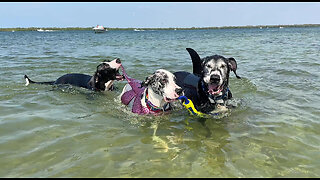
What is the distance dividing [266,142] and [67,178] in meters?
3.64

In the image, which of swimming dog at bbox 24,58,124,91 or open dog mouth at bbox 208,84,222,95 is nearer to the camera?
open dog mouth at bbox 208,84,222,95

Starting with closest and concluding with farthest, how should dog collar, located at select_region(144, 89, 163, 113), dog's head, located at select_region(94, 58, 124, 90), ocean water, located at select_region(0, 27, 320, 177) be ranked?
ocean water, located at select_region(0, 27, 320, 177) → dog collar, located at select_region(144, 89, 163, 113) → dog's head, located at select_region(94, 58, 124, 90)

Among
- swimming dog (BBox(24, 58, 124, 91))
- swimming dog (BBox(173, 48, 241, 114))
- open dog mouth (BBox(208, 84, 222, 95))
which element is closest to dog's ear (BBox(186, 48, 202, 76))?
swimming dog (BBox(173, 48, 241, 114))

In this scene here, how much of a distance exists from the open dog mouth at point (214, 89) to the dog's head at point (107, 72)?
3785mm

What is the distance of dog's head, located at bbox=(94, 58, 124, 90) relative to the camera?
347 inches

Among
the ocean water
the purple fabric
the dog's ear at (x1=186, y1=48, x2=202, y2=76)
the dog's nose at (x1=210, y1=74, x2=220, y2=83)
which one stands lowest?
the ocean water

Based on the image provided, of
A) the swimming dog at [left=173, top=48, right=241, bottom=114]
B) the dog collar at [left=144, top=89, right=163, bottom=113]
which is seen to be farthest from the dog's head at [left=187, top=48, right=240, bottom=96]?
the dog collar at [left=144, top=89, right=163, bottom=113]

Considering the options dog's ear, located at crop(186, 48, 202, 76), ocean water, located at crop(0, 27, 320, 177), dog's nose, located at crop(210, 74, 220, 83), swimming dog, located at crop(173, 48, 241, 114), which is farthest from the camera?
dog's ear, located at crop(186, 48, 202, 76)

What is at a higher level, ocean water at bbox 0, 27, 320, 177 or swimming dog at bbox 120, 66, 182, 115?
swimming dog at bbox 120, 66, 182, 115

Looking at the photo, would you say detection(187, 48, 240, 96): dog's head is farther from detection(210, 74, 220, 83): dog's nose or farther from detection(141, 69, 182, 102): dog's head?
detection(141, 69, 182, 102): dog's head

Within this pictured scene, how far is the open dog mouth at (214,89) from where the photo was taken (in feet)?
19.8

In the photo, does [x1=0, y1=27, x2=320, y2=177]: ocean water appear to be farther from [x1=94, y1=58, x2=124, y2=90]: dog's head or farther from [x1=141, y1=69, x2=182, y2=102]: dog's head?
[x1=141, y1=69, x2=182, y2=102]: dog's head

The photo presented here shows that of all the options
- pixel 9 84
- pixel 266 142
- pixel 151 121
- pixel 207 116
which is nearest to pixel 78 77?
pixel 9 84

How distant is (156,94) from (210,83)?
50.6 inches
